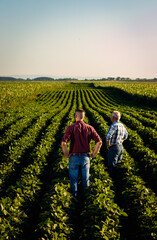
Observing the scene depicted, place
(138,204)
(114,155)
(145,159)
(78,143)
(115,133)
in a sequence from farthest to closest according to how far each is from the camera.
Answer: (145,159) < (114,155) < (115,133) < (138,204) < (78,143)

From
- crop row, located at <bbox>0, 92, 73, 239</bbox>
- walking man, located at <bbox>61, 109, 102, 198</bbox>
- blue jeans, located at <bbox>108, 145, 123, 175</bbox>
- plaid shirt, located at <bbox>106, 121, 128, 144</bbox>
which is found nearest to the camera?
crop row, located at <bbox>0, 92, 73, 239</bbox>

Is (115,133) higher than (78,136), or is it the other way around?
(78,136)

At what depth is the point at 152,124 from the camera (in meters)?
15.2

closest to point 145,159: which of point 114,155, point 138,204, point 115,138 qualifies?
point 114,155

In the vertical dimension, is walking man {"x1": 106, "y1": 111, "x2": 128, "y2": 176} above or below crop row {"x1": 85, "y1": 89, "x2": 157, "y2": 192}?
above

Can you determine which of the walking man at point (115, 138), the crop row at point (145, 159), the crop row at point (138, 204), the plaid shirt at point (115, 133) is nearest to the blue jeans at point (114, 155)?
the walking man at point (115, 138)

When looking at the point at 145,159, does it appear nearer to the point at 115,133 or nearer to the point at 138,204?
the point at 115,133

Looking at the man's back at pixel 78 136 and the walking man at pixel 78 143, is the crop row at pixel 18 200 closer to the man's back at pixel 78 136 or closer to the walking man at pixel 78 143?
the walking man at pixel 78 143

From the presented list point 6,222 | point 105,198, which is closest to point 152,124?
point 105,198

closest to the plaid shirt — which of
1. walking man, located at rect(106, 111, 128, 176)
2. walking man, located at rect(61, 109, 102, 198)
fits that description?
walking man, located at rect(106, 111, 128, 176)

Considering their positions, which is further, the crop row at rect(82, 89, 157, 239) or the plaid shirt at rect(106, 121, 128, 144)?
the plaid shirt at rect(106, 121, 128, 144)

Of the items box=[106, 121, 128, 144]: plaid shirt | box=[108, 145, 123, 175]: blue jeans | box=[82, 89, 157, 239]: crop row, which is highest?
box=[106, 121, 128, 144]: plaid shirt

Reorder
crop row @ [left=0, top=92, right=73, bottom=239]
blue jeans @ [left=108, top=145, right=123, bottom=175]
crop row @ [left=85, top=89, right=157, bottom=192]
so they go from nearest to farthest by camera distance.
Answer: crop row @ [left=0, top=92, right=73, bottom=239]
blue jeans @ [left=108, top=145, right=123, bottom=175]
crop row @ [left=85, top=89, right=157, bottom=192]

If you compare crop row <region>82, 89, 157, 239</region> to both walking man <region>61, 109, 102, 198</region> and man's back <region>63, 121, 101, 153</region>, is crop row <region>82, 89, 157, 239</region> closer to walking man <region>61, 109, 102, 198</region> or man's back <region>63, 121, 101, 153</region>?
walking man <region>61, 109, 102, 198</region>
